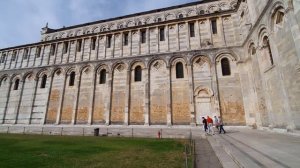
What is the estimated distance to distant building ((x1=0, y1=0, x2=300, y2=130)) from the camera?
43.7 ft

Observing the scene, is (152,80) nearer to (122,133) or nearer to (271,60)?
(122,133)

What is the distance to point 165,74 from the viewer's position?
19.0 metres

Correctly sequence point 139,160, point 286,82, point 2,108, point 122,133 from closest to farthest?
point 139,160 → point 286,82 → point 122,133 → point 2,108

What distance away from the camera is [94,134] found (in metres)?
16.5

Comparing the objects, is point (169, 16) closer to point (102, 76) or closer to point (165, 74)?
point (165, 74)

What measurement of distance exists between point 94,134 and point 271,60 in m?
15.4

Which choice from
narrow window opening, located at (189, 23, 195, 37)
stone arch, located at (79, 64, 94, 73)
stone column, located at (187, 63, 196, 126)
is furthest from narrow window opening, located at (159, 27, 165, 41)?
stone arch, located at (79, 64, 94, 73)

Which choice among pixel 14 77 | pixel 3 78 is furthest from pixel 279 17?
pixel 3 78

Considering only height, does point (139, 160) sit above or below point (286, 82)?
below

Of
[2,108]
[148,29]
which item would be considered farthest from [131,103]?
[2,108]

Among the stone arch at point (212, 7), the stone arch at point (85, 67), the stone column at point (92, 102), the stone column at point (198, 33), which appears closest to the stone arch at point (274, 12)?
the stone column at point (198, 33)

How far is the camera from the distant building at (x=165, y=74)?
13334mm

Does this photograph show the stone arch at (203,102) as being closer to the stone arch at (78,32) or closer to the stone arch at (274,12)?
the stone arch at (274,12)

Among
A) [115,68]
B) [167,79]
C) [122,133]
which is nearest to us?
[122,133]
